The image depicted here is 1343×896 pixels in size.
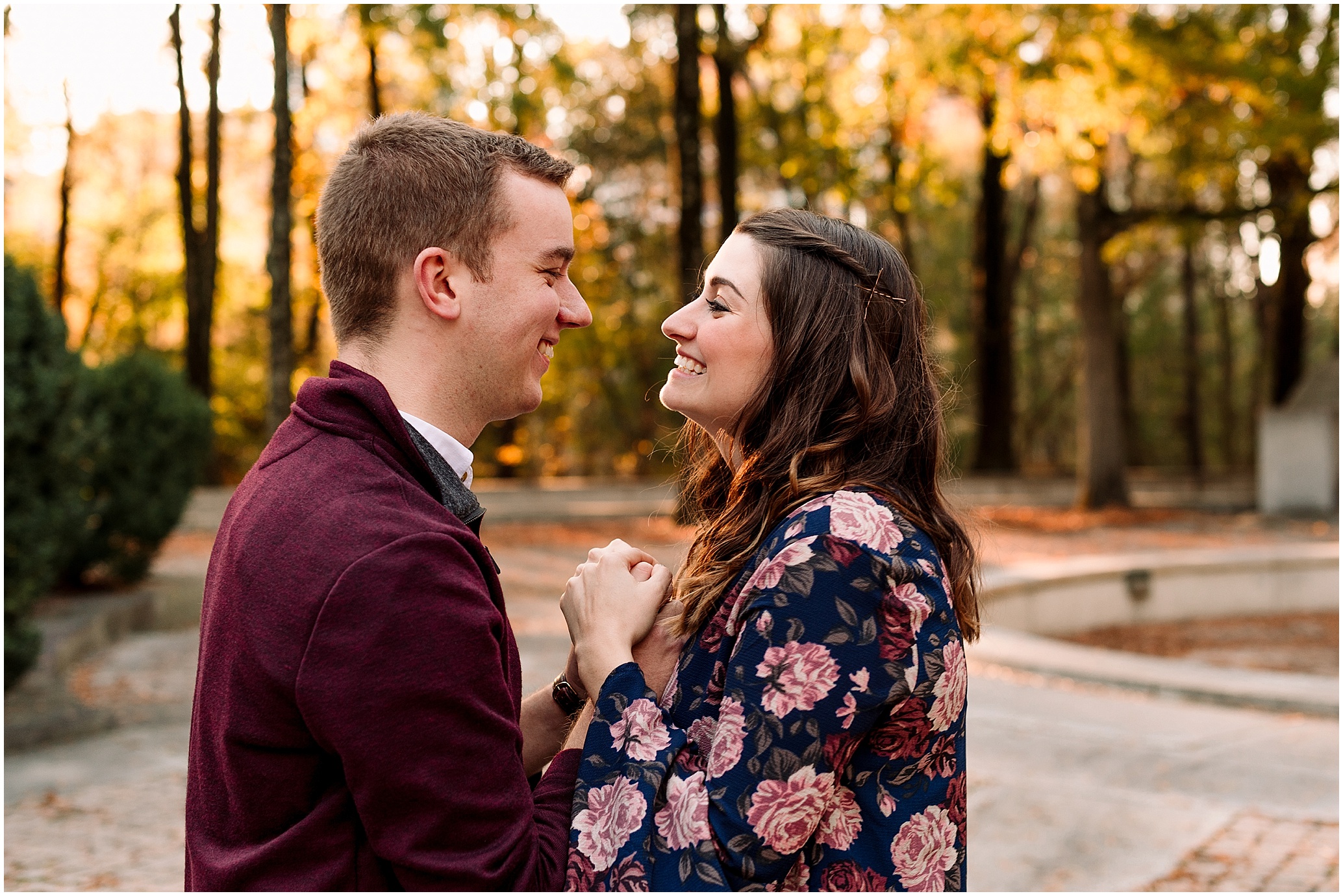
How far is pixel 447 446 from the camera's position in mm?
1988

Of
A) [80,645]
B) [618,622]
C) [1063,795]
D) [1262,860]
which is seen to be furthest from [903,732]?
[80,645]

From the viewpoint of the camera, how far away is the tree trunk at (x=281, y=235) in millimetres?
8906

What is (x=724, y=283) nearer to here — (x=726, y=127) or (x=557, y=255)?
(x=557, y=255)

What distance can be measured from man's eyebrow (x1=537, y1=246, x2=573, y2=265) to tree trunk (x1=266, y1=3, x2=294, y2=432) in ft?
24.9

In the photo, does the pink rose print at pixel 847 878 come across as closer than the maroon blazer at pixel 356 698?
No

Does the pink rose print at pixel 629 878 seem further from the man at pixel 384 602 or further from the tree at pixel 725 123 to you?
the tree at pixel 725 123

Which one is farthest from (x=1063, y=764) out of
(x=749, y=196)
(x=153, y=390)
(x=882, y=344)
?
(x=749, y=196)

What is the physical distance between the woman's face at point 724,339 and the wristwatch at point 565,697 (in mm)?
579

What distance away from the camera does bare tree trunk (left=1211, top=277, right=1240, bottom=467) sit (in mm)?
37938

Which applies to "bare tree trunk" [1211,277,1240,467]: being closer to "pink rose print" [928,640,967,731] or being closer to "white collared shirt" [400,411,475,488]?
"pink rose print" [928,640,967,731]

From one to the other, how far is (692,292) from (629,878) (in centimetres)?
153

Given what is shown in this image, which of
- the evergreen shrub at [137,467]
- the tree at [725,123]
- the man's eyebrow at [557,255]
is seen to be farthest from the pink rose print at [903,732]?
the tree at [725,123]

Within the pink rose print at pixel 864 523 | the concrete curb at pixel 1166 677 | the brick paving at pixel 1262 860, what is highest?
the pink rose print at pixel 864 523

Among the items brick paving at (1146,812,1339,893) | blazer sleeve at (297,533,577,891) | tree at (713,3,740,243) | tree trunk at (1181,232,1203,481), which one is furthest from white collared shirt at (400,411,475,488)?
tree trunk at (1181,232,1203,481)
